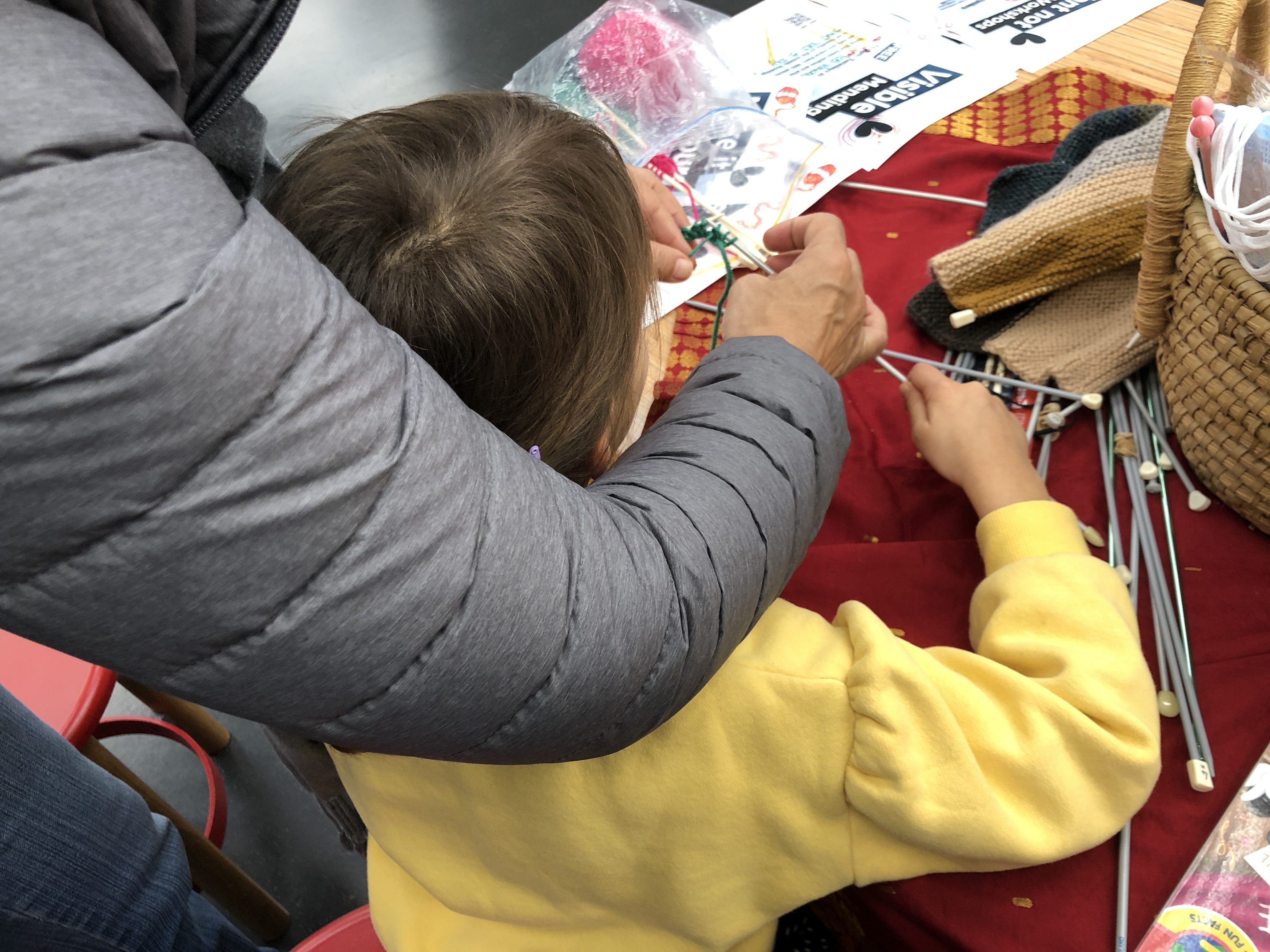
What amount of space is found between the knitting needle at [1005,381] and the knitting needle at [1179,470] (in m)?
0.03

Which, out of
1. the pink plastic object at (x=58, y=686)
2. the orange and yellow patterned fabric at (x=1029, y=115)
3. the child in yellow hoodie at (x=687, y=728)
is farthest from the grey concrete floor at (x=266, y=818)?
the orange and yellow patterned fabric at (x=1029, y=115)

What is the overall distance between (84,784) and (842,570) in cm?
65

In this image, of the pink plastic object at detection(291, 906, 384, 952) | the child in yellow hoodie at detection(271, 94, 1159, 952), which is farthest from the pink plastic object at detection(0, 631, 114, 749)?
the child in yellow hoodie at detection(271, 94, 1159, 952)

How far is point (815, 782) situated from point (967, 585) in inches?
9.8

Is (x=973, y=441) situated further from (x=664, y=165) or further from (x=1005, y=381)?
(x=664, y=165)

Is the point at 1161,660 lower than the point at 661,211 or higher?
lower

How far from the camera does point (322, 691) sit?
0.96ft

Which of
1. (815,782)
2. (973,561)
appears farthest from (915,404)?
(815,782)

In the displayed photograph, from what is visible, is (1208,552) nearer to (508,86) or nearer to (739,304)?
(739,304)

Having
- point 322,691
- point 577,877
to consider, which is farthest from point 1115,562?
point 322,691

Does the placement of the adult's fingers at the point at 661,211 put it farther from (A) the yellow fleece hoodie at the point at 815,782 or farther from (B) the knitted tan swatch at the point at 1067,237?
(A) the yellow fleece hoodie at the point at 815,782

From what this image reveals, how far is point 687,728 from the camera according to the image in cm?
49

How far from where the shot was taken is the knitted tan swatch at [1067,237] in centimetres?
74

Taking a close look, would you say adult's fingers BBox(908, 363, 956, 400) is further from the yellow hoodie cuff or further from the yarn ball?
the yarn ball
